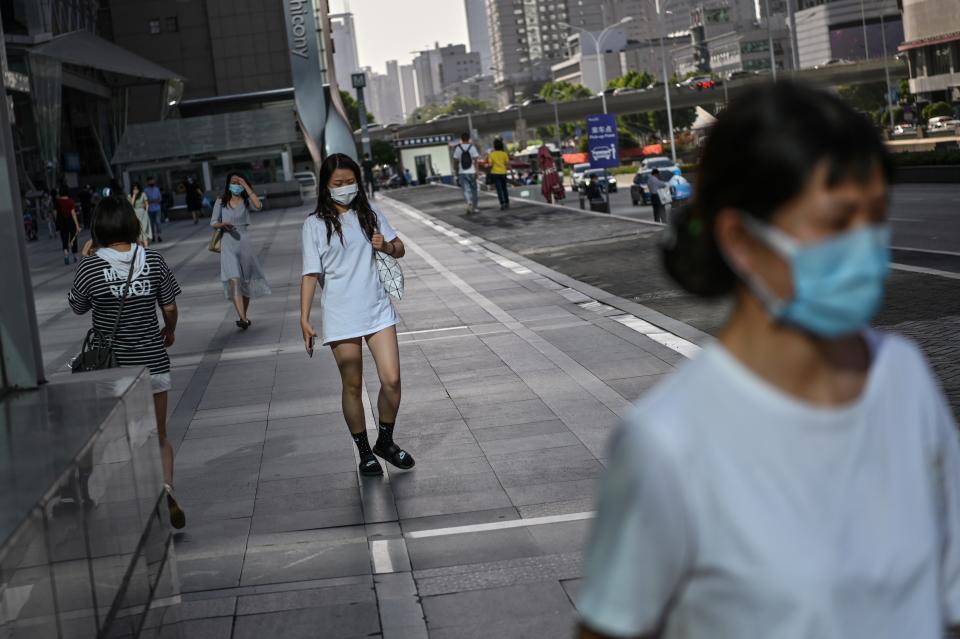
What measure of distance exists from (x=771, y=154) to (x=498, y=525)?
192 inches

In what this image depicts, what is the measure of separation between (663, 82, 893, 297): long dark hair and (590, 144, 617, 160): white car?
3053 centimetres

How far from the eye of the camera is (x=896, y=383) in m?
1.83

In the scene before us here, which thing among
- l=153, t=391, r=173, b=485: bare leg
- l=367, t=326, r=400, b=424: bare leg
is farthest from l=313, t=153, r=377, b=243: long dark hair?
l=153, t=391, r=173, b=485: bare leg

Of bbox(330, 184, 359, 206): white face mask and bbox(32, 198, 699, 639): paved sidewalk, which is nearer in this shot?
bbox(32, 198, 699, 639): paved sidewalk

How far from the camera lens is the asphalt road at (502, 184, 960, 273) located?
1642 cm

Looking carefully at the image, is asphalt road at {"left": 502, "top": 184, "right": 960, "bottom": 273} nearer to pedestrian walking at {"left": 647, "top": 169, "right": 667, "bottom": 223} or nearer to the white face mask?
pedestrian walking at {"left": 647, "top": 169, "right": 667, "bottom": 223}

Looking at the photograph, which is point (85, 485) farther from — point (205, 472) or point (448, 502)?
point (205, 472)

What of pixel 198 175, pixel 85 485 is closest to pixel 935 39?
pixel 198 175

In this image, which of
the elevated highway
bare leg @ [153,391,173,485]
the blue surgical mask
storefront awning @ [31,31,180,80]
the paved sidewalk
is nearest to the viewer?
the blue surgical mask

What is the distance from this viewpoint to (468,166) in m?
31.4

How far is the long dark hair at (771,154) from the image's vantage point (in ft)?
5.57

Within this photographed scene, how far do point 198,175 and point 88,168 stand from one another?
74.9 ft

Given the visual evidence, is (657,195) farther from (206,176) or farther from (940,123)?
(940,123)

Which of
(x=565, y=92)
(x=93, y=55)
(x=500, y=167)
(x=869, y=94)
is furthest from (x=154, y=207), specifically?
(x=565, y=92)
